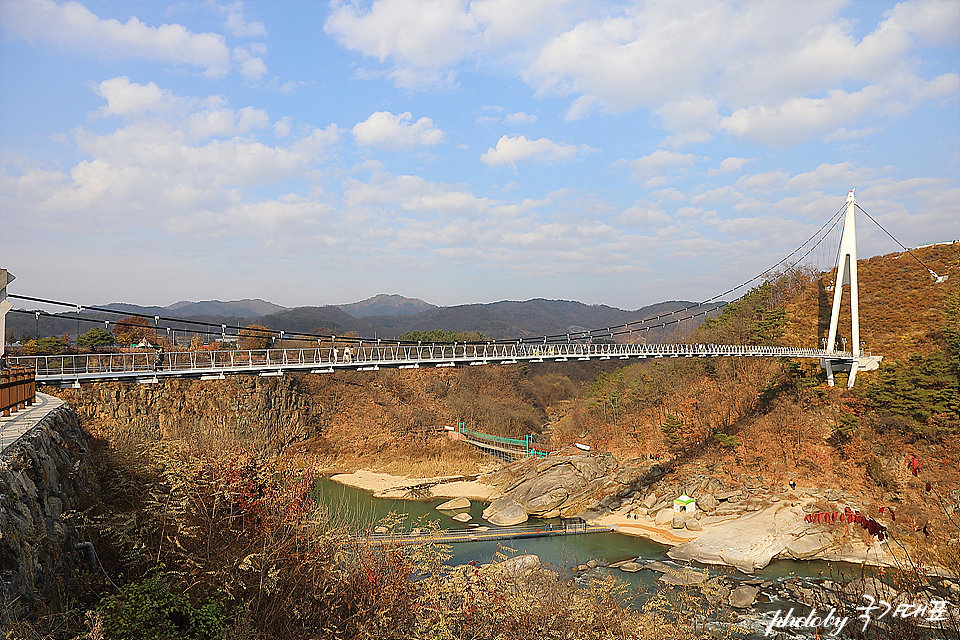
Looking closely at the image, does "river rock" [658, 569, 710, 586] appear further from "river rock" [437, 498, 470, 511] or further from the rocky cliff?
"river rock" [437, 498, 470, 511]

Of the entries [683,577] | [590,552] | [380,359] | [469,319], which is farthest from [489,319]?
[683,577]

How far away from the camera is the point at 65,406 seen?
852 centimetres

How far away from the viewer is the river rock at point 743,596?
42.4 ft

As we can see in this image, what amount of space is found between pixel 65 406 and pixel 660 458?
70.5 ft

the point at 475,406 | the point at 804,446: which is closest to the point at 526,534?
the point at 804,446

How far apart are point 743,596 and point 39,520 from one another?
13.6 m

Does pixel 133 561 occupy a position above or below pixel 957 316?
below

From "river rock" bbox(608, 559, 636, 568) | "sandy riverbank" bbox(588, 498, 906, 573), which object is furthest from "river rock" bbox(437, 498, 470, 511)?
"river rock" bbox(608, 559, 636, 568)

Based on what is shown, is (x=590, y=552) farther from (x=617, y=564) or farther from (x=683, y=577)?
(x=683, y=577)

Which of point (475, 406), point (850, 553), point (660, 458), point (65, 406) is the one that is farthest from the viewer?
point (475, 406)

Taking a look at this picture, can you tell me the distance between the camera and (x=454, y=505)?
22625 millimetres

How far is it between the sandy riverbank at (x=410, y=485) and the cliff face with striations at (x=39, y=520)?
61.2 feet

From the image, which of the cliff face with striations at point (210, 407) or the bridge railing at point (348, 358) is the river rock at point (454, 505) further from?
the cliff face with striations at point (210, 407)

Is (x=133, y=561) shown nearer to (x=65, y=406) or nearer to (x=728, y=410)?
(x=65, y=406)
